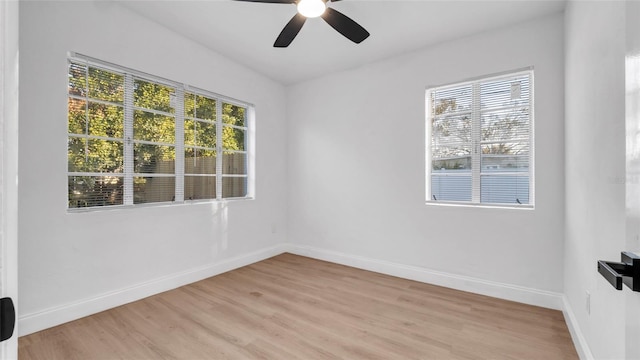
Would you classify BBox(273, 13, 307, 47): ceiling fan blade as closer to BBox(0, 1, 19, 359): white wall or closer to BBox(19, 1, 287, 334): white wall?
BBox(19, 1, 287, 334): white wall

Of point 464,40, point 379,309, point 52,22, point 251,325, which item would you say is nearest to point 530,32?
point 464,40

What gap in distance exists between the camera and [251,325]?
2336mm

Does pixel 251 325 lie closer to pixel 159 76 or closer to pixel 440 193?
pixel 440 193

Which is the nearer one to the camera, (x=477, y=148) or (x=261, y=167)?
(x=477, y=148)

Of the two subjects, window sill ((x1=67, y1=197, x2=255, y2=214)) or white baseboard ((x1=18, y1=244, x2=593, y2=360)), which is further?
window sill ((x1=67, y1=197, x2=255, y2=214))

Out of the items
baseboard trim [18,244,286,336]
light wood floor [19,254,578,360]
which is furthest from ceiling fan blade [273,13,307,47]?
baseboard trim [18,244,286,336]

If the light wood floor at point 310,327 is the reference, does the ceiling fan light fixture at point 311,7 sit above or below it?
above

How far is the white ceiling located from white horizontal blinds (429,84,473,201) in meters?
0.67

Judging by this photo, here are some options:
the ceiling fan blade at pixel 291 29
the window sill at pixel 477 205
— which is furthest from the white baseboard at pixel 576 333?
the ceiling fan blade at pixel 291 29

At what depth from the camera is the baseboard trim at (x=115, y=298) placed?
2197 millimetres

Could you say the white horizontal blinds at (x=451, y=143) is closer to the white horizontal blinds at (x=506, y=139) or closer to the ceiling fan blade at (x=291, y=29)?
the white horizontal blinds at (x=506, y=139)

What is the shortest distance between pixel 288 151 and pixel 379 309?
115 inches

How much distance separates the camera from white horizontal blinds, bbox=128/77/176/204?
Result: 9.53ft

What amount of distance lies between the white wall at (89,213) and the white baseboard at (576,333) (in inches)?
138
